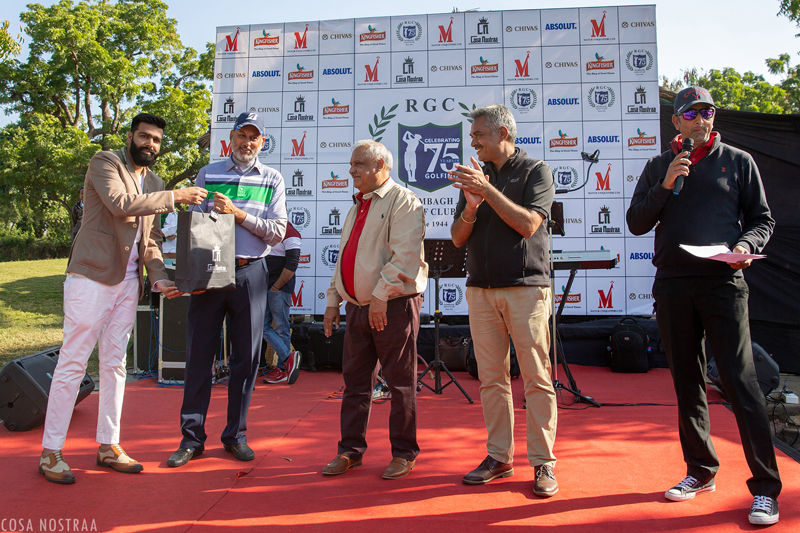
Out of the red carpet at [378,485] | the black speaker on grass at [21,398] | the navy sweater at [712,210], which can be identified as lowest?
the red carpet at [378,485]

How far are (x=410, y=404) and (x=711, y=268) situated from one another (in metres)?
1.65

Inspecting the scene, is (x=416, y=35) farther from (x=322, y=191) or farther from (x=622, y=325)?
(x=622, y=325)

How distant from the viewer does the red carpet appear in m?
2.18

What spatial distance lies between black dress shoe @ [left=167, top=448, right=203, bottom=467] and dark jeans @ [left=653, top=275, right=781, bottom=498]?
268 centimetres

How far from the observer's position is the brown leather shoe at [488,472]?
8.57ft

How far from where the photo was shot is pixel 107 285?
Answer: 107 inches

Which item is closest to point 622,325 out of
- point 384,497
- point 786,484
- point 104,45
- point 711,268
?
point 786,484

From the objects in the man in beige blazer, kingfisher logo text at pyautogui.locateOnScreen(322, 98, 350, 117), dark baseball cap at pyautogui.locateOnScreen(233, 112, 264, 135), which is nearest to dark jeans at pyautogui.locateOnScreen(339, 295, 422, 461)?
the man in beige blazer

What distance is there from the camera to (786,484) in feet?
8.45

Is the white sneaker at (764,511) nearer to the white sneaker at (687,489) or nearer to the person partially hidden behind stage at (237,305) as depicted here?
the white sneaker at (687,489)

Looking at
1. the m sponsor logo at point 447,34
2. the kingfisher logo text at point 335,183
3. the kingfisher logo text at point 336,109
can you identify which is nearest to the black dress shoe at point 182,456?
the kingfisher logo text at point 335,183

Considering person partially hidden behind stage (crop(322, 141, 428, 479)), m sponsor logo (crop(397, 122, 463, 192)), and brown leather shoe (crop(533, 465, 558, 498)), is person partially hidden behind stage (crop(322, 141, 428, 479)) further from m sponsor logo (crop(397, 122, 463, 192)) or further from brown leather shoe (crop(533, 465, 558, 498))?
m sponsor logo (crop(397, 122, 463, 192))

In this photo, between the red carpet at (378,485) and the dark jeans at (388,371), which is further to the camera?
the dark jeans at (388,371)

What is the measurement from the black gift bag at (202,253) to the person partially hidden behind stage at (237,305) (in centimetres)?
18
